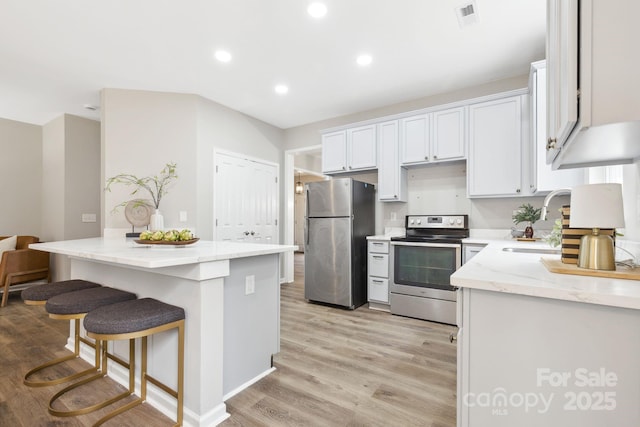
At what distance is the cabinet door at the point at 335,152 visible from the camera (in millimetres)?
4180

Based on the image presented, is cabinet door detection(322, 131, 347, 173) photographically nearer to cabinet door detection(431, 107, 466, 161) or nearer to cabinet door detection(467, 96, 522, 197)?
cabinet door detection(431, 107, 466, 161)

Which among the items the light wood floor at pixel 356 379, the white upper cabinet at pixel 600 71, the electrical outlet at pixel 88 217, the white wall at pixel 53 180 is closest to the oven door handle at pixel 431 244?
the light wood floor at pixel 356 379

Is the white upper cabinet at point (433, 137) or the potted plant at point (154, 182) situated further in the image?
the potted plant at point (154, 182)

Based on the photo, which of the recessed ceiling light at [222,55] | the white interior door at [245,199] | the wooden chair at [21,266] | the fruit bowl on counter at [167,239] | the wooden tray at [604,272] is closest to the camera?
the wooden tray at [604,272]

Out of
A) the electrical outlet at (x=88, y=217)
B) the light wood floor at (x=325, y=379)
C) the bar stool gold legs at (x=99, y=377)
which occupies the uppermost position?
the electrical outlet at (x=88, y=217)

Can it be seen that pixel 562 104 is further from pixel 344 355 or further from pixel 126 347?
pixel 126 347

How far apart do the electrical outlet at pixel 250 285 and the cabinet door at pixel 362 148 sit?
8.19 ft

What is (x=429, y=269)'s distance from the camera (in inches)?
128

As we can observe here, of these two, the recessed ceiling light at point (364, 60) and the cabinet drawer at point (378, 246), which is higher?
the recessed ceiling light at point (364, 60)

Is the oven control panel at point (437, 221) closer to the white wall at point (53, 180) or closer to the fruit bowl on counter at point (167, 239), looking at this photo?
the fruit bowl on counter at point (167, 239)

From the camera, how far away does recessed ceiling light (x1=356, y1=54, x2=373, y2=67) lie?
2945mm

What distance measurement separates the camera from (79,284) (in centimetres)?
221

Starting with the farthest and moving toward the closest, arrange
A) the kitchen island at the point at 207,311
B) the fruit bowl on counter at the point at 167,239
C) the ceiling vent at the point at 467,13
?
the ceiling vent at the point at 467,13, the fruit bowl on counter at the point at 167,239, the kitchen island at the point at 207,311

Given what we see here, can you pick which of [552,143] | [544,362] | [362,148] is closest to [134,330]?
[544,362]
